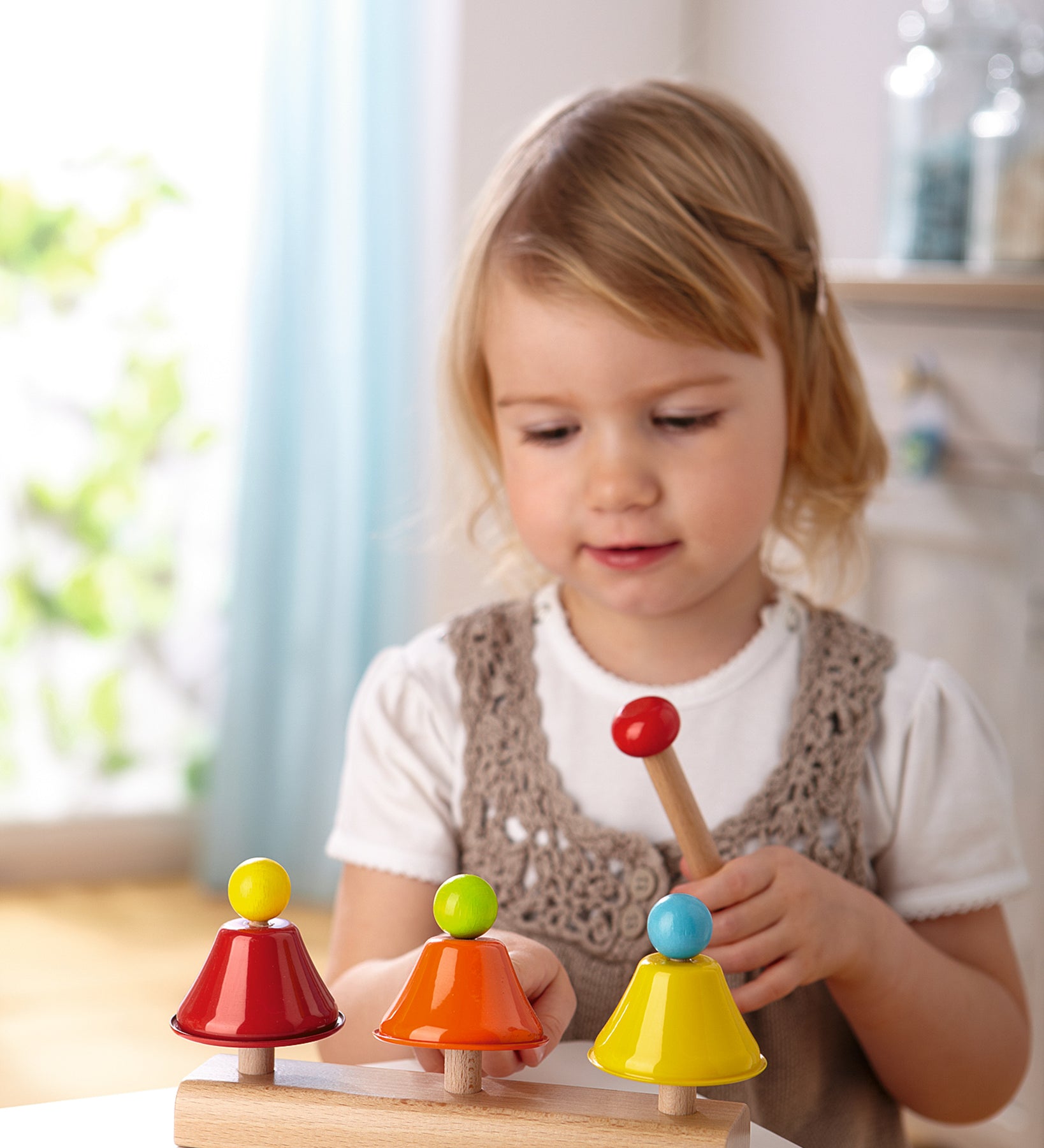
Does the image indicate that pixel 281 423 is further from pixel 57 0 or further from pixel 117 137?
pixel 57 0

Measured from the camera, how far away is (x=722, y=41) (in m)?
2.45

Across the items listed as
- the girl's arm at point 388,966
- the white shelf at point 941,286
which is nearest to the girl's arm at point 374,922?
the girl's arm at point 388,966

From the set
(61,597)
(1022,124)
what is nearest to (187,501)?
(61,597)

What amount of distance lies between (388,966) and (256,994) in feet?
0.87

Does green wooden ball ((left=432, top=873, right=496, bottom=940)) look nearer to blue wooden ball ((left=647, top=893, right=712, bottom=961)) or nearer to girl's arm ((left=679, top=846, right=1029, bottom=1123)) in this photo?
blue wooden ball ((left=647, top=893, right=712, bottom=961))

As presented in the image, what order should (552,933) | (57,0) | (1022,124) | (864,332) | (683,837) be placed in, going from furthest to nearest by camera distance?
1. (57,0)
2. (864,332)
3. (1022,124)
4. (552,933)
5. (683,837)

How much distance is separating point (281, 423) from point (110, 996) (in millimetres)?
955

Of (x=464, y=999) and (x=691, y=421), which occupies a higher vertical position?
(x=691, y=421)

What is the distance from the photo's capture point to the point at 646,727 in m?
0.52

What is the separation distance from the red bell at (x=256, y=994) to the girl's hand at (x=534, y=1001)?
0.08m

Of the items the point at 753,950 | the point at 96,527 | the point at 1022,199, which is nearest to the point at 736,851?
the point at 753,950

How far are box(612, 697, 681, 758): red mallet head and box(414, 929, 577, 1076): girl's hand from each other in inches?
3.7

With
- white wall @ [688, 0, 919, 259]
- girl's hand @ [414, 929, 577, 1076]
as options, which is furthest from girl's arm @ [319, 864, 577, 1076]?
white wall @ [688, 0, 919, 259]

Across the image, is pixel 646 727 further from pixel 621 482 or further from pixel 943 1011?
pixel 943 1011
